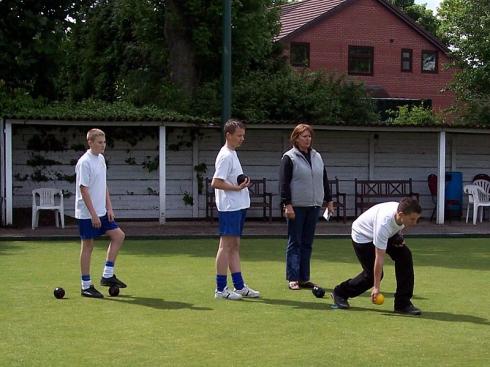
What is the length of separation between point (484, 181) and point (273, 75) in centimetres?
745

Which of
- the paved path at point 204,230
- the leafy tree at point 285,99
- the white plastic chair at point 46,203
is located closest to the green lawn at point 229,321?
the paved path at point 204,230

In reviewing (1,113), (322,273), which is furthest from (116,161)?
(322,273)

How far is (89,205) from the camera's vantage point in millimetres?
8602

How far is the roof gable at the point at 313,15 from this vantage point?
131ft

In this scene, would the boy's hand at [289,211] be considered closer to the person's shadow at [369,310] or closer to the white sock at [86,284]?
the person's shadow at [369,310]

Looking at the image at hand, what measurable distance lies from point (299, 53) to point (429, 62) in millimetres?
7425

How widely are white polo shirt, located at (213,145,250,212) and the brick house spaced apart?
30914 mm

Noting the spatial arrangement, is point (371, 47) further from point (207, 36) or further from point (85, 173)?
point (85, 173)

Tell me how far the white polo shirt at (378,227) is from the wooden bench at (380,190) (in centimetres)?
1236

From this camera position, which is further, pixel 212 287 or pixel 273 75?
pixel 273 75

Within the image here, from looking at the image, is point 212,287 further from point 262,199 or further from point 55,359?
point 262,199

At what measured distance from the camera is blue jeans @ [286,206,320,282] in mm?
9234

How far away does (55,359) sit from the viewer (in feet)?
19.9

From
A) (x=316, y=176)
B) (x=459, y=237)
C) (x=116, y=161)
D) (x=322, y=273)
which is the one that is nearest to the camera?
(x=316, y=176)
